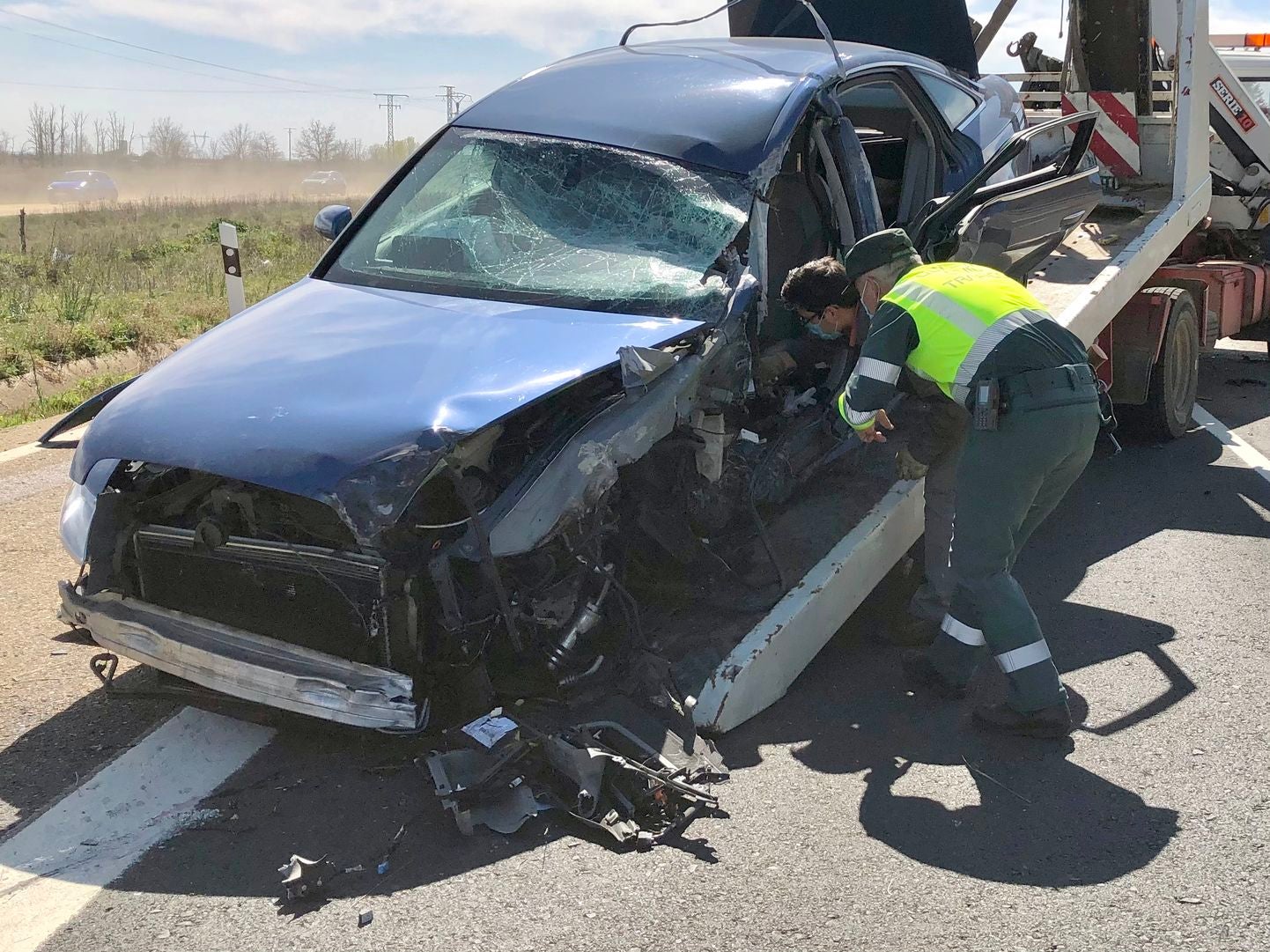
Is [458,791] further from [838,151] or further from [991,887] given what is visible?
[838,151]

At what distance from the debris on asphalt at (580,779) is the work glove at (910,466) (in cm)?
140

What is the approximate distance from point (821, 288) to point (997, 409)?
0.74 metres

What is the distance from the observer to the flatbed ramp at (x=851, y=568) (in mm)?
3725

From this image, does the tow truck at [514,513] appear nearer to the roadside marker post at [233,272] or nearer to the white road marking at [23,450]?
the white road marking at [23,450]

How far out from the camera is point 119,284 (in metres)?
15.5

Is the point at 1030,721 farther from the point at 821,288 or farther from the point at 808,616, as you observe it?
the point at 821,288

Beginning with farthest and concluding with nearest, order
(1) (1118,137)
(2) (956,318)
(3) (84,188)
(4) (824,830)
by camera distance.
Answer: (3) (84,188), (1) (1118,137), (2) (956,318), (4) (824,830)

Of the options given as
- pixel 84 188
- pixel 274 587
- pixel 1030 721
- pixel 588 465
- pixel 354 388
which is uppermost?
pixel 84 188

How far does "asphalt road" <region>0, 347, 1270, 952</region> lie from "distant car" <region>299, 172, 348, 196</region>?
58.1m

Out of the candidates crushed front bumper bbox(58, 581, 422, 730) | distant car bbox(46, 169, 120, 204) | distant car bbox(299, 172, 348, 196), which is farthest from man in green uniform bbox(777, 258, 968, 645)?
distant car bbox(299, 172, 348, 196)

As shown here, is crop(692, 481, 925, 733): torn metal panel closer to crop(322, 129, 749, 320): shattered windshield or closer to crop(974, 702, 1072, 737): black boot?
crop(974, 702, 1072, 737): black boot

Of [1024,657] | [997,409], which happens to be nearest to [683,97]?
[997,409]

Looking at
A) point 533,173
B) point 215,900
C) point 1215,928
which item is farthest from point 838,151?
point 215,900

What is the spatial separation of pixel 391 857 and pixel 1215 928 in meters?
2.00
